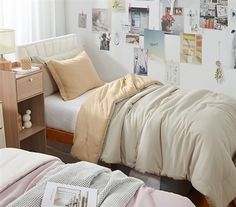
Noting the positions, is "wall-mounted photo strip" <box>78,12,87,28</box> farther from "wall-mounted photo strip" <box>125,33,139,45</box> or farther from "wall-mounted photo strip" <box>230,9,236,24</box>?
"wall-mounted photo strip" <box>230,9,236,24</box>

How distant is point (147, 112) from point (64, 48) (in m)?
1.36

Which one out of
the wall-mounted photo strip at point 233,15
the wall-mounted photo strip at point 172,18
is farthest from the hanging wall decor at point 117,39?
the wall-mounted photo strip at point 233,15

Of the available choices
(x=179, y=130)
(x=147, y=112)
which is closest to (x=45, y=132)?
(x=147, y=112)

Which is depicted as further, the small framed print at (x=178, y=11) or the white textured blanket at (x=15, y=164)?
the small framed print at (x=178, y=11)

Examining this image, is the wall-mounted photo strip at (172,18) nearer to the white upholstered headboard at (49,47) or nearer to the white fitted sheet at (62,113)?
the white upholstered headboard at (49,47)

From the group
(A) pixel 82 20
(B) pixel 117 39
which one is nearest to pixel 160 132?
(B) pixel 117 39

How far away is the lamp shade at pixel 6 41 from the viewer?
3.13 meters

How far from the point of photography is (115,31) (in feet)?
13.7

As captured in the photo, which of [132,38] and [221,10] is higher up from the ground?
[221,10]

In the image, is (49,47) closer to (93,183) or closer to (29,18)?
(29,18)

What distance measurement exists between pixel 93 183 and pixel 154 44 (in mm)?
2270

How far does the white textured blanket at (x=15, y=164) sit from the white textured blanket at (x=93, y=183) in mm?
127

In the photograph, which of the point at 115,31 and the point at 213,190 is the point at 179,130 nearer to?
the point at 213,190

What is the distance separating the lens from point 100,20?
4.25 meters
